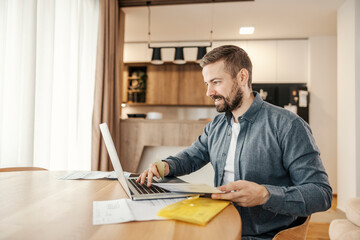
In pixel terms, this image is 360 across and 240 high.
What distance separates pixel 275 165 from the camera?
1.12 metres

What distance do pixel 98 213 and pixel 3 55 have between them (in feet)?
5.10

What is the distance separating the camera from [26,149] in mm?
1972

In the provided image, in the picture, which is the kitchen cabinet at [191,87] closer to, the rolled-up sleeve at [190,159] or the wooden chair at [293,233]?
the rolled-up sleeve at [190,159]

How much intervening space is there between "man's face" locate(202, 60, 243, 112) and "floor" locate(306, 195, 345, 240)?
2016mm

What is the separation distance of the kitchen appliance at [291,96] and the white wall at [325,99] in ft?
0.54

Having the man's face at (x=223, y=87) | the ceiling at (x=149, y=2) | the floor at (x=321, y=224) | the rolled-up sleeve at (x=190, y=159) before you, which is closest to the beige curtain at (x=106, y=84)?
the ceiling at (x=149, y=2)

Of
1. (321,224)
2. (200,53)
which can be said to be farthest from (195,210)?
(200,53)

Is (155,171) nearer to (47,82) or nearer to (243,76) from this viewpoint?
(243,76)

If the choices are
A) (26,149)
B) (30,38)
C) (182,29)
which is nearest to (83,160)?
(26,149)

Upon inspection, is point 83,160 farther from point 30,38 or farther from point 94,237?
point 94,237

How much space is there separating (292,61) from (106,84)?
355 centimetres

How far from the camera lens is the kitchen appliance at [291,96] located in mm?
4758

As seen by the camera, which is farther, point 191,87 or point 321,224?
point 191,87

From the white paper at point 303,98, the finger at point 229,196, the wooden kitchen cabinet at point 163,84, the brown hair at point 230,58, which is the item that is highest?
the wooden kitchen cabinet at point 163,84
